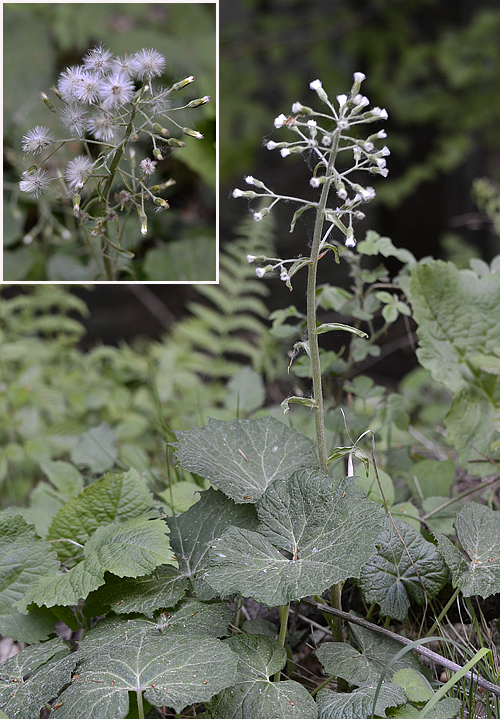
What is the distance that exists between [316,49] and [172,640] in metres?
4.65

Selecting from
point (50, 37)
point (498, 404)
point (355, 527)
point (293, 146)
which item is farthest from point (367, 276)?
point (50, 37)

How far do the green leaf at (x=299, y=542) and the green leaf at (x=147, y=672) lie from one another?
0.10 m

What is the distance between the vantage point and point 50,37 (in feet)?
11.4

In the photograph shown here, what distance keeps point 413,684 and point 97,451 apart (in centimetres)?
108

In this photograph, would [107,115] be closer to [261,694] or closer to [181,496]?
[181,496]

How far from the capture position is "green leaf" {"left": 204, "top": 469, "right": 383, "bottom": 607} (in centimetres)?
86

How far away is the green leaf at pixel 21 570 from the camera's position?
1.05 meters

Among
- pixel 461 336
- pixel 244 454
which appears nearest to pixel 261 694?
pixel 244 454

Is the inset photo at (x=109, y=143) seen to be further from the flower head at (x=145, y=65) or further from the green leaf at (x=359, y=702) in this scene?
the green leaf at (x=359, y=702)

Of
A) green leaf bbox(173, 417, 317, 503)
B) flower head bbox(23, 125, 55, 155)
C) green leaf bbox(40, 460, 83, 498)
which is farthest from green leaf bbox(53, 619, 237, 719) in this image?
flower head bbox(23, 125, 55, 155)

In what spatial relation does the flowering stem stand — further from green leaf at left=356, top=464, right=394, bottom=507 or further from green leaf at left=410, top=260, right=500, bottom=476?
green leaf at left=410, top=260, right=500, bottom=476

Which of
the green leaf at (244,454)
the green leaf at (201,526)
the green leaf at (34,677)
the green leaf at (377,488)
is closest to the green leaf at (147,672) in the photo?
the green leaf at (34,677)

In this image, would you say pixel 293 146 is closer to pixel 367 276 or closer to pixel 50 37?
pixel 367 276

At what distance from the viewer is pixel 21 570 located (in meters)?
1.10
